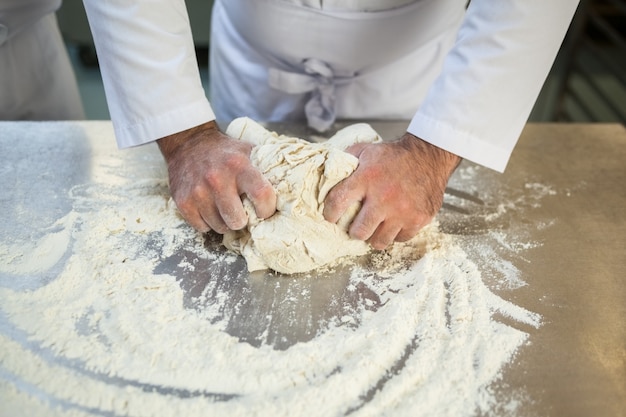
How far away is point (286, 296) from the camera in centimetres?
94

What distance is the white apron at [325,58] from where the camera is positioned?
48.3 inches

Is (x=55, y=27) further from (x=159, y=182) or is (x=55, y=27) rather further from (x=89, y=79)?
(x=89, y=79)

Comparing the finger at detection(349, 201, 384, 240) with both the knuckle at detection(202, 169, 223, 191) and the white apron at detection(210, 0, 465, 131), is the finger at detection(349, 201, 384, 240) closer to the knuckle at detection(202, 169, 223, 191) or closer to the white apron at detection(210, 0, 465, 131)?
the knuckle at detection(202, 169, 223, 191)

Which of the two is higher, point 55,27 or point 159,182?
Result: point 55,27

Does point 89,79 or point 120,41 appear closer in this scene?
point 120,41

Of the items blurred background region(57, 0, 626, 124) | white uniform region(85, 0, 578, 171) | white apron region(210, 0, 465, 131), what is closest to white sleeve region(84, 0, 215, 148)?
white uniform region(85, 0, 578, 171)

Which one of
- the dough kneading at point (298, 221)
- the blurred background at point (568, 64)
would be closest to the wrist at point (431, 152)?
the dough kneading at point (298, 221)

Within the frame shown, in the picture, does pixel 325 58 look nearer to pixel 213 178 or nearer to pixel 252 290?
pixel 213 178

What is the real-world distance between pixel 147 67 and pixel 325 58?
0.45 meters

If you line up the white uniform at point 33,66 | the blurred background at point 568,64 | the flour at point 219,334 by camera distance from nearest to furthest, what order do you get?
the flour at point 219,334 < the white uniform at point 33,66 < the blurred background at point 568,64

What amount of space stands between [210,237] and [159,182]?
0.23 m

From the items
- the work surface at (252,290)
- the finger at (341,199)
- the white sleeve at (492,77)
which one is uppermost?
the white sleeve at (492,77)

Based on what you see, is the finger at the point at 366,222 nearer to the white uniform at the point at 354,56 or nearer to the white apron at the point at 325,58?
the white uniform at the point at 354,56

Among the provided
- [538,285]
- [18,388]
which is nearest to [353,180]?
[538,285]
